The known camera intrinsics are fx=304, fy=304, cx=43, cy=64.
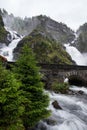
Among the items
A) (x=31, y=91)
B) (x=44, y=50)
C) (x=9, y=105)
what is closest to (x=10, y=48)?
(x=44, y=50)

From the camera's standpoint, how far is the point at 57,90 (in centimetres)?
4394

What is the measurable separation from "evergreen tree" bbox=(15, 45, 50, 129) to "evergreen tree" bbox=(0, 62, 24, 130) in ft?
7.18

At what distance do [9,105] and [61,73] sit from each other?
33.0 meters

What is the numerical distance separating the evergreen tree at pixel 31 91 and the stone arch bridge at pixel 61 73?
24.7 meters

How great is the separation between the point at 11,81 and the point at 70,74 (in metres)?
33.1

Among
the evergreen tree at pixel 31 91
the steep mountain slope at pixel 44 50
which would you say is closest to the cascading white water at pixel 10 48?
the steep mountain slope at pixel 44 50

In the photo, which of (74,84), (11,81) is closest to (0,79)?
(11,81)

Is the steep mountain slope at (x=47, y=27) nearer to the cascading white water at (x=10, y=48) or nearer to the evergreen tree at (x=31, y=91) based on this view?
the cascading white water at (x=10, y=48)

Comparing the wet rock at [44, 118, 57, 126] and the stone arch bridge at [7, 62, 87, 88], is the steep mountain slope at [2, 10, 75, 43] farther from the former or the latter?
the wet rock at [44, 118, 57, 126]

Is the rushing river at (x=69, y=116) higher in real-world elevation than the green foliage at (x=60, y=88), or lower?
lower

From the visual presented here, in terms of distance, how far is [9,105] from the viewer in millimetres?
18781

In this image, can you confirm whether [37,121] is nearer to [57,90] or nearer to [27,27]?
[57,90]

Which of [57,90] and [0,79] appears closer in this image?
[0,79]

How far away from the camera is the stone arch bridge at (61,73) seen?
50.2 m
